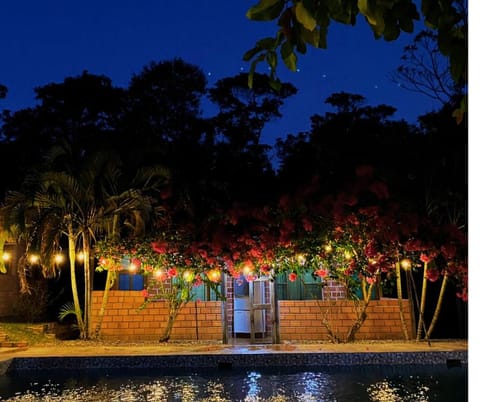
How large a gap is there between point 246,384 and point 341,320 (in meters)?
Result: 4.69

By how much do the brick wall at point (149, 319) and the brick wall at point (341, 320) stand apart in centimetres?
164

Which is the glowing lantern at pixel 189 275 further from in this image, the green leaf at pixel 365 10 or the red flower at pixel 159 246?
the green leaf at pixel 365 10

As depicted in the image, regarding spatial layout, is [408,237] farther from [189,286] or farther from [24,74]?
[24,74]

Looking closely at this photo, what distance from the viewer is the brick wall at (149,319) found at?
12188 millimetres

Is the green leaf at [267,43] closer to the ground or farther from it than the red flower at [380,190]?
closer to the ground

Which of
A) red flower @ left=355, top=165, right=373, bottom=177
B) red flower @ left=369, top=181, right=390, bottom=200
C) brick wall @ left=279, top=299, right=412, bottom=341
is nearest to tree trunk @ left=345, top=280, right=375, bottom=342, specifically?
brick wall @ left=279, top=299, right=412, bottom=341

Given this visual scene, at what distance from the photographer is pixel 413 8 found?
2223 mm

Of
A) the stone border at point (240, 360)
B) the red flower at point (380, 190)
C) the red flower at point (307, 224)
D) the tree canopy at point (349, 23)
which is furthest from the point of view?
the red flower at point (307, 224)

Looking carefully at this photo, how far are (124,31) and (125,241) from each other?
58.3 m

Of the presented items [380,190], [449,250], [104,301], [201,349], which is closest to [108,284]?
[104,301]

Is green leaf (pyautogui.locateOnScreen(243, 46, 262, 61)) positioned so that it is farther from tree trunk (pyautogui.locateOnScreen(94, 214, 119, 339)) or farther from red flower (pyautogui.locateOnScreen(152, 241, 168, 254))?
tree trunk (pyautogui.locateOnScreen(94, 214, 119, 339))

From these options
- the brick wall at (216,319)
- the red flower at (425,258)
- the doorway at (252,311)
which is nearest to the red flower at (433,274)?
the red flower at (425,258)

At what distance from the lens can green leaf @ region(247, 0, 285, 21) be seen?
202 cm

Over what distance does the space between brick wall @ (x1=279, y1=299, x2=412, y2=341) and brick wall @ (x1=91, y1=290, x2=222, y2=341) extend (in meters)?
1.64
